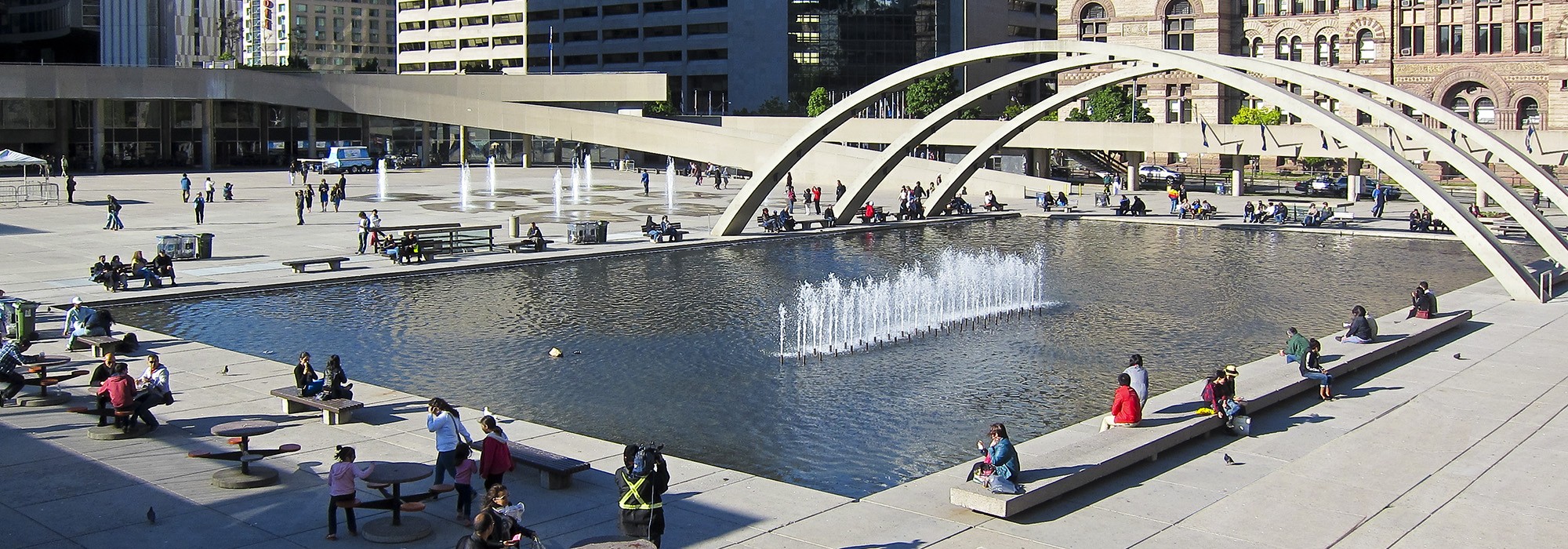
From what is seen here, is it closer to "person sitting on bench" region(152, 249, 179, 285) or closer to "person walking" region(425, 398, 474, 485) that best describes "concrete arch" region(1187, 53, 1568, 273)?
"person walking" region(425, 398, 474, 485)

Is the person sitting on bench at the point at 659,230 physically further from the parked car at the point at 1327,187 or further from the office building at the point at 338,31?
the office building at the point at 338,31

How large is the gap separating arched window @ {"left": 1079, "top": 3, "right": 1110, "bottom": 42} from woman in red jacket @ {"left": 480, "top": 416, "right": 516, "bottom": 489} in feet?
289

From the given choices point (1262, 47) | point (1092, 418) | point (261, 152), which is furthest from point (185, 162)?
point (1092, 418)

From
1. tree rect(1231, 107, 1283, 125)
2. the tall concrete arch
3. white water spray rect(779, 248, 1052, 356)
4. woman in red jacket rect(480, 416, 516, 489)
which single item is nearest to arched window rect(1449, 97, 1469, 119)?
tree rect(1231, 107, 1283, 125)

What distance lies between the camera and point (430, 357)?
24.6m

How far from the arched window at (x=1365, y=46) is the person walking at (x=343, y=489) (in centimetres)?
8420

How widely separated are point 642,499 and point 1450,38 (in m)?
82.1

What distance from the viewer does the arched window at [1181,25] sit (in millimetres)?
92562

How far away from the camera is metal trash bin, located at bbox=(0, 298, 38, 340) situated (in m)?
25.0

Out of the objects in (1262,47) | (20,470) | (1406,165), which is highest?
(1262,47)

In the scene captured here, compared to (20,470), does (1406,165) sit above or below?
above

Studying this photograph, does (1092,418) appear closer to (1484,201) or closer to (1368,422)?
(1368,422)

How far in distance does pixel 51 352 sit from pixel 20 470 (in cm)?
888

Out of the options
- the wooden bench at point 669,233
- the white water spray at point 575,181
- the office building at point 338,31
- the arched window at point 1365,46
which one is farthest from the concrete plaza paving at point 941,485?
the office building at point 338,31
